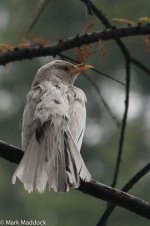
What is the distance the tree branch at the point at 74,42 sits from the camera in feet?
10.8

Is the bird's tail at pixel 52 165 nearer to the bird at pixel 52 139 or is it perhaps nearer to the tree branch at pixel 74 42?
the bird at pixel 52 139

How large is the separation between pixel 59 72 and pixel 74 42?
309cm

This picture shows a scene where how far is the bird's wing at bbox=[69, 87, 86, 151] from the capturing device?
192 inches

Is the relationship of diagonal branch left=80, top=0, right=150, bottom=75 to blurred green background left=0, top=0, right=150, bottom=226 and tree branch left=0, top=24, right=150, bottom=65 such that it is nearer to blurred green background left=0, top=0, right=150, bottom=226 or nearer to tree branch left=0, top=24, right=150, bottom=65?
tree branch left=0, top=24, right=150, bottom=65

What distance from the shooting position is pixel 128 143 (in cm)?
2247

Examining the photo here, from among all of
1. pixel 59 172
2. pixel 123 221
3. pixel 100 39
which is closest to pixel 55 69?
pixel 59 172

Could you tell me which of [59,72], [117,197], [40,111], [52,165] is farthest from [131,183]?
[59,72]

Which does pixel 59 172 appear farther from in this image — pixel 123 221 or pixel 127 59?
pixel 123 221

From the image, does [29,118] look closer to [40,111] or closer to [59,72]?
[40,111]

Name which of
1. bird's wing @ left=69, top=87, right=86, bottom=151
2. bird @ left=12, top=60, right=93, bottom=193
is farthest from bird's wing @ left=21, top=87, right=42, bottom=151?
bird's wing @ left=69, top=87, right=86, bottom=151

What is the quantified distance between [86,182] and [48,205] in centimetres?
1686

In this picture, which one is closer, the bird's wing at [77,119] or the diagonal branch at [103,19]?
the diagonal branch at [103,19]

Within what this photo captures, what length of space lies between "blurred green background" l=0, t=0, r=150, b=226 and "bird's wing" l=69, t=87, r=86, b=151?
12.8m

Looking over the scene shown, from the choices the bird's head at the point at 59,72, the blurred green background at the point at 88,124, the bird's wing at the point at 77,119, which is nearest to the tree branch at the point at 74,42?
the bird's wing at the point at 77,119
